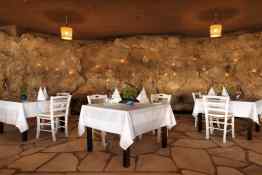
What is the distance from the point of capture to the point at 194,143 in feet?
12.5

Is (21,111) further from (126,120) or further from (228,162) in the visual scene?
(228,162)

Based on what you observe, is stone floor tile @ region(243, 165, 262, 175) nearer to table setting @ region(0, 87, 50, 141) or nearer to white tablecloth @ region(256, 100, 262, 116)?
white tablecloth @ region(256, 100, 262, 116)

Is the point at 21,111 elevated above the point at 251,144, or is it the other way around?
the point at 21,111

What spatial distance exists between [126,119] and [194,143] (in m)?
1.74

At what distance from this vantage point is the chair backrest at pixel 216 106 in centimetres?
378

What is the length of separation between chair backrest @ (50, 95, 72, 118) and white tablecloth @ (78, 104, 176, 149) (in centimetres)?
88

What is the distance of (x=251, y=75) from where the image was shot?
21.0ft

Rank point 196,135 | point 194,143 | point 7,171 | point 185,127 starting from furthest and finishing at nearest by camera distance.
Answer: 1. point 185,127
2. point 196,135
3. point 194,143
4. point 7,171

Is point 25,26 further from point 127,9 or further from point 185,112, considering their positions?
point 185,112

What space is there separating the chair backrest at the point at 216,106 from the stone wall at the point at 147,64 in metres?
2.73

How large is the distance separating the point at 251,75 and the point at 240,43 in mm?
1049

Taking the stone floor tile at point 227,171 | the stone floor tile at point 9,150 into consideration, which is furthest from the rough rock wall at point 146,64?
the stone floor tile at point 227,171

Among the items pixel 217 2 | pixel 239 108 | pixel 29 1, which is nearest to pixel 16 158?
pixel 29 1

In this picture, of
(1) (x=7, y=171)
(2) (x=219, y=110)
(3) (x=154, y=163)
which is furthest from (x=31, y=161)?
(2) (x=219, y=110)
